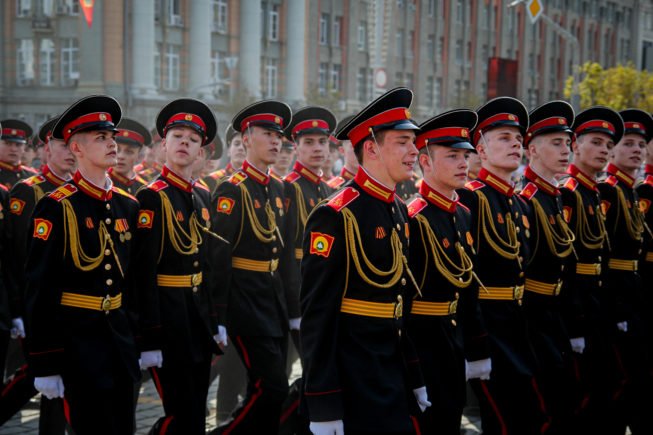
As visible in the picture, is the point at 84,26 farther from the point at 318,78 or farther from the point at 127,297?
the point at 127,297

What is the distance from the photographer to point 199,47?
47844 mm

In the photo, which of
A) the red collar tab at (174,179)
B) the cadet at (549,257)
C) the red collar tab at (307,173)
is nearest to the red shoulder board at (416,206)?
the cadet at (549,257)

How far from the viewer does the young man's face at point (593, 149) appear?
310 inches

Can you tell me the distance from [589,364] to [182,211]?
11.5ft

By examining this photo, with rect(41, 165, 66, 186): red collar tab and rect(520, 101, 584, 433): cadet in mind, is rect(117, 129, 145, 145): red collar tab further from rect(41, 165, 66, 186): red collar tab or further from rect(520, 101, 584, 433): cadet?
rect(520, 101, 584, 433): cadet

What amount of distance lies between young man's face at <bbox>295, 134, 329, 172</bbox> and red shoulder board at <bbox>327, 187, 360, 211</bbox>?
393 cm

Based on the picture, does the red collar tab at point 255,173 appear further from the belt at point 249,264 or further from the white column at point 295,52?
the white column at point 295,52

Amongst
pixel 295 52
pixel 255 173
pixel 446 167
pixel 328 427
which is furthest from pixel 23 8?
pixel 328 427

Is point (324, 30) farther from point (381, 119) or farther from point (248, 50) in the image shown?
point (381, 119)

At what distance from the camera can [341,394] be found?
491 centimetres

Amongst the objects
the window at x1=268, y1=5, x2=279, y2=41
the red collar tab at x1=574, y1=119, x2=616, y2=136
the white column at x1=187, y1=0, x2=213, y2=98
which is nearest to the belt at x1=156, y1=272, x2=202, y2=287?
the red collar tab at x1=574, y1=119, x2=616, y2=136

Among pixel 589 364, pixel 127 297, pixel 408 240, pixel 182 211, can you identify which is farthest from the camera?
pixel 589 364

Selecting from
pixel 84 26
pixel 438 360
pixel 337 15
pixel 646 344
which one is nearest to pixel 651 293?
pixel 646 344

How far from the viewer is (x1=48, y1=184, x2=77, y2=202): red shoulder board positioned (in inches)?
227
